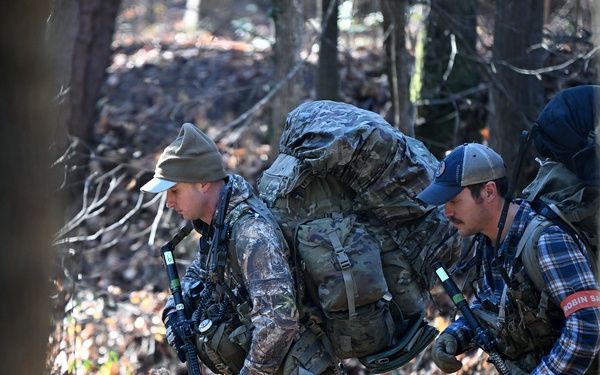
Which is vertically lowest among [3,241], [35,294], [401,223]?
[401,223]

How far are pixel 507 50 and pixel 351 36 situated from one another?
18.7 ft

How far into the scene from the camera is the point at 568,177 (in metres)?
3.54

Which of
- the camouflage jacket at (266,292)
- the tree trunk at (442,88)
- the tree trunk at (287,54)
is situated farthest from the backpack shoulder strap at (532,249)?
the tree trunk at (442,88)

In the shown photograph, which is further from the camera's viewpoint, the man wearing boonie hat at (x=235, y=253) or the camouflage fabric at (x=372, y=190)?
the camouflage fabric at (x=372, y=190)

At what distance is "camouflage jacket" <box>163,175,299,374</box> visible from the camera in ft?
12.1

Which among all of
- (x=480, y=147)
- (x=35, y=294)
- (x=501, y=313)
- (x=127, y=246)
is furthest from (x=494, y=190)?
(x=127, y=246)

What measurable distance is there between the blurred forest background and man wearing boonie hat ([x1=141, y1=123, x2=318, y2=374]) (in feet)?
2.04

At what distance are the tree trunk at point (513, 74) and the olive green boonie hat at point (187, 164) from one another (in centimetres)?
409

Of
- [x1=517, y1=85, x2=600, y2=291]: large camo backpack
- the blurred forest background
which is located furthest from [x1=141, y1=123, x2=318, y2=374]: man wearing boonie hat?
[x1=517, y1=85, x2=600, y2=291]: large camo backpack

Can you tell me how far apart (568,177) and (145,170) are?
4.68 meters

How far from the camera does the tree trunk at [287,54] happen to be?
757 cm

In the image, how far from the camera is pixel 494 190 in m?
3.58

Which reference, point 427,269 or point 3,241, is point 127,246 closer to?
point 427,269

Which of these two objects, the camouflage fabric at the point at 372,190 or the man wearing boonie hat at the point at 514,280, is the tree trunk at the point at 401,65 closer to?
the camouflage fabric at the point at 372,190
